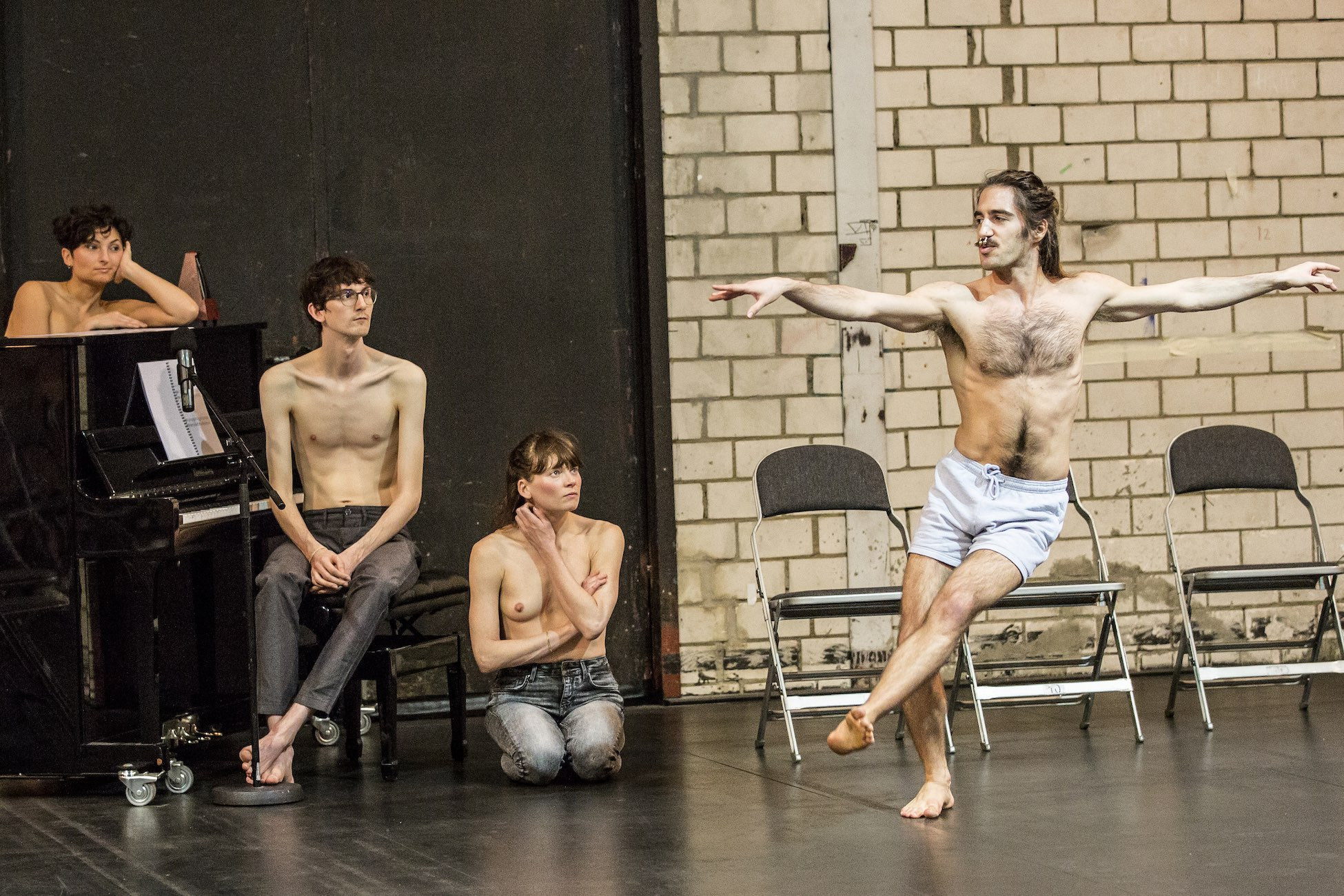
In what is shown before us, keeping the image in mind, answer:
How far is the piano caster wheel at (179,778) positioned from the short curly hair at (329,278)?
148cm

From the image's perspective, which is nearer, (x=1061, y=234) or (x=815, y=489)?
(x=815, y=489)

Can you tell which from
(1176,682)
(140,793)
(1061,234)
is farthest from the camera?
(1061,234)

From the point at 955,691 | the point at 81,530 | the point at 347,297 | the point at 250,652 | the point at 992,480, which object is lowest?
the point at 955,691

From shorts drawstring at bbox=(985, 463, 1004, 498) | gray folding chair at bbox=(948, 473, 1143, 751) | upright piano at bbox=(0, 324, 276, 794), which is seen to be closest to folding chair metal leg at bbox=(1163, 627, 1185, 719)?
gray folding chair at bbox=(948, 473, 1143, 751)

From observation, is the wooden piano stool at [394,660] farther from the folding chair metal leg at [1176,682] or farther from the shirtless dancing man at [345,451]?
the folding chair metal leg at [1176,682]

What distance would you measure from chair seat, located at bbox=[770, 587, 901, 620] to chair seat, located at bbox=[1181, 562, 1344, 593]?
4.19 feet

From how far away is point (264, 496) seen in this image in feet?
18.1

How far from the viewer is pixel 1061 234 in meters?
6.71

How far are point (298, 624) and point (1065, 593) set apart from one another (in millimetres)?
2573

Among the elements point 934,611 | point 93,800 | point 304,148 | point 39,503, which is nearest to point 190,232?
point 304,148

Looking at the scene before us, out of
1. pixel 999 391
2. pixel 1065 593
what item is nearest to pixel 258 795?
pixel 999 391

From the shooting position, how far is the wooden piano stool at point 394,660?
200 inches

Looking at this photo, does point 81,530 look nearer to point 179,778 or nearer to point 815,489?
point 179,778

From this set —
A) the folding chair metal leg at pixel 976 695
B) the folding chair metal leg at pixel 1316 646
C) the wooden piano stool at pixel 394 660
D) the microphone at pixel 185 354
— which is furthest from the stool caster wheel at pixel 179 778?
the folding chair metal leg at pixel 1316 646
